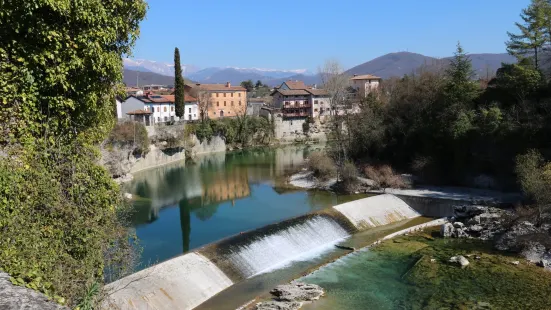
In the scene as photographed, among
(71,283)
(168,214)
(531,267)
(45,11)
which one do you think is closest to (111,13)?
(45,11)

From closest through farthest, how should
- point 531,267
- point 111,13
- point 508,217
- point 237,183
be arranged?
1. point 111,13
2. point 531,267
3. point 508,217
4. point 237,183

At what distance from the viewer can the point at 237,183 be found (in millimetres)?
33062

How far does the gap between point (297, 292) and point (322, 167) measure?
1830 centimetres

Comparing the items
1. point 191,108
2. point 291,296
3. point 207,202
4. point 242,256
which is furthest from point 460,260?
point 191,108

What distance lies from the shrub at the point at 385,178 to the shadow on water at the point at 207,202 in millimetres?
1884

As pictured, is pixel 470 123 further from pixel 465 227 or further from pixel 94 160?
pixel 94 160

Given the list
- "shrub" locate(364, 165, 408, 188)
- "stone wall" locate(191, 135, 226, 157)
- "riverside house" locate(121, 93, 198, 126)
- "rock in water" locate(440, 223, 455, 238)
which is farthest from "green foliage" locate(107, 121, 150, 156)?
"rock in water" locate(440, 223, 455, 238)

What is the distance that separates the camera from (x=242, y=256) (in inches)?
639

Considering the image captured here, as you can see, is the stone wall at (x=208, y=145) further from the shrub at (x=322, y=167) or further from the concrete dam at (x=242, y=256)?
the concrete dam at (x=242, y=256)

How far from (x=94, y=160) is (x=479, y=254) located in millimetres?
15169

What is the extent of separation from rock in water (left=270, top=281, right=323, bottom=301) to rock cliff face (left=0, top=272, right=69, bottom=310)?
1017 centimetres

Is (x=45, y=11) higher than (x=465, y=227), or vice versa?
(x=45, y=11)

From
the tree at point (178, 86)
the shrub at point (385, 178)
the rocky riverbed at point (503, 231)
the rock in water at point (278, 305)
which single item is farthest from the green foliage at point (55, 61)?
the tree at point (178, 86)

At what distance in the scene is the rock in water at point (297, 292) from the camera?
13367 millimetres
